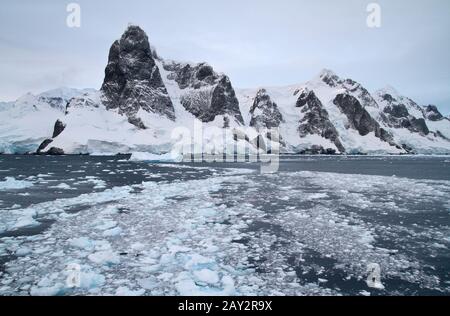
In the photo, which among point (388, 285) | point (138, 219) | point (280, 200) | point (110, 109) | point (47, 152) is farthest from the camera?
point (110, 109)

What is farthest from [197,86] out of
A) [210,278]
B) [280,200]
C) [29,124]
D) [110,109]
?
[210,278]

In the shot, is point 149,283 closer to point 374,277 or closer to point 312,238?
point 374,277

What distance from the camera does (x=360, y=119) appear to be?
179m

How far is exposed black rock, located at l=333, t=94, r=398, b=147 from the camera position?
582 ft

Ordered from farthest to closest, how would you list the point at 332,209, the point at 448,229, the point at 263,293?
the point at 332,209 < the point at 448,229 < the point at 263,293

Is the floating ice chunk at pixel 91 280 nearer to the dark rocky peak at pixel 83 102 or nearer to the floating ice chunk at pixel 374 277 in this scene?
Result: the floating ice chunk at pixel 374 277

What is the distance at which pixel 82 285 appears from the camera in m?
6.03

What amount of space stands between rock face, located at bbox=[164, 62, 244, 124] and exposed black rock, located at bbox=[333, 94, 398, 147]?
7386cm

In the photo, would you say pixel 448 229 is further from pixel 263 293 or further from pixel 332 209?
pixel 263 293

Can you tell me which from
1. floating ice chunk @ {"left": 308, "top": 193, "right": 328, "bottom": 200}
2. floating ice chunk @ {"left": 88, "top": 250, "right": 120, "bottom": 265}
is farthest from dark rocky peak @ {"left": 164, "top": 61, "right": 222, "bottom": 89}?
floating ice chunk @ {"left": 88, "top": 250, "right": 120, "bottom": 265}

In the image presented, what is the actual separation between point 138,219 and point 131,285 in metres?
5.64

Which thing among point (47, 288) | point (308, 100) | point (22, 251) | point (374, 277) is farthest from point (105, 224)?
point (308, 100)

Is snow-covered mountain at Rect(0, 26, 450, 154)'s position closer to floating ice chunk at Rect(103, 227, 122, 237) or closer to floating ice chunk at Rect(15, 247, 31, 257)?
floating ice chunk at Rect(103, 227, 122, 237)

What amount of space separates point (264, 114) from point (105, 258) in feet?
512
